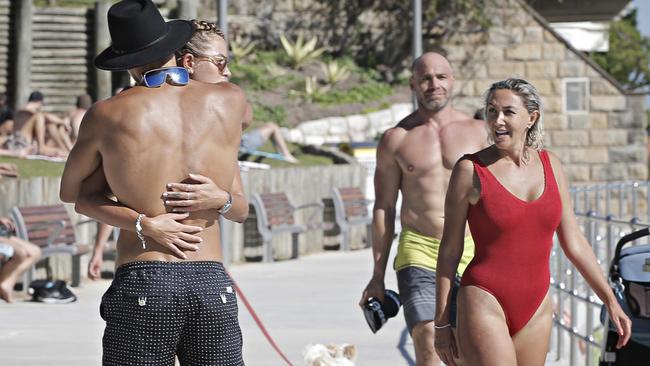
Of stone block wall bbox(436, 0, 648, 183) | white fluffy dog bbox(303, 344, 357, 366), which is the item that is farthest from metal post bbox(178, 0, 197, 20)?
white fluffy dog bbox(303, 344, 357, 366)

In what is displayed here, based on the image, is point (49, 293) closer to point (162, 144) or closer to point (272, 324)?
point (272, 324)

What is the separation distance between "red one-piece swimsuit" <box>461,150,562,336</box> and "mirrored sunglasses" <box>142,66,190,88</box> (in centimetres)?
117

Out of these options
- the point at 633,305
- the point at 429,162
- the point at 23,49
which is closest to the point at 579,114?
the point at 23,49

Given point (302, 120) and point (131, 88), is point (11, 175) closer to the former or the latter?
point (131, 88)

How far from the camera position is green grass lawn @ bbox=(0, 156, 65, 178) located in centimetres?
1409

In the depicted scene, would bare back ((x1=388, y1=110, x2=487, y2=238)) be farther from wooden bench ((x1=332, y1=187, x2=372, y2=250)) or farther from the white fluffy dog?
wooden bench ((x1=332, y1=187, x2=372, y2=250))

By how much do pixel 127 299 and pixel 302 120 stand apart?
68.5 feet

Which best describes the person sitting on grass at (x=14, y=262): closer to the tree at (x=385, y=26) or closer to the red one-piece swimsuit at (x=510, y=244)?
the red one-piece swimsuit at (x=510, y=244)

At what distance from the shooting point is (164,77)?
14.0 feet

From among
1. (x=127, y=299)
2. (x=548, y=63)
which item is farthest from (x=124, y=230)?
(x=548, y=63)

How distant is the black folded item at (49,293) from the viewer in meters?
11.8

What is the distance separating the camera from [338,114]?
83.0 feet

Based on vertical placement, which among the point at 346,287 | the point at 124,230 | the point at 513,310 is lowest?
the point at 346,287

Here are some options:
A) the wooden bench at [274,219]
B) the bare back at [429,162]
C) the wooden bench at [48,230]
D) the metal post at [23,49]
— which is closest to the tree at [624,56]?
the metal post at [23,49]
